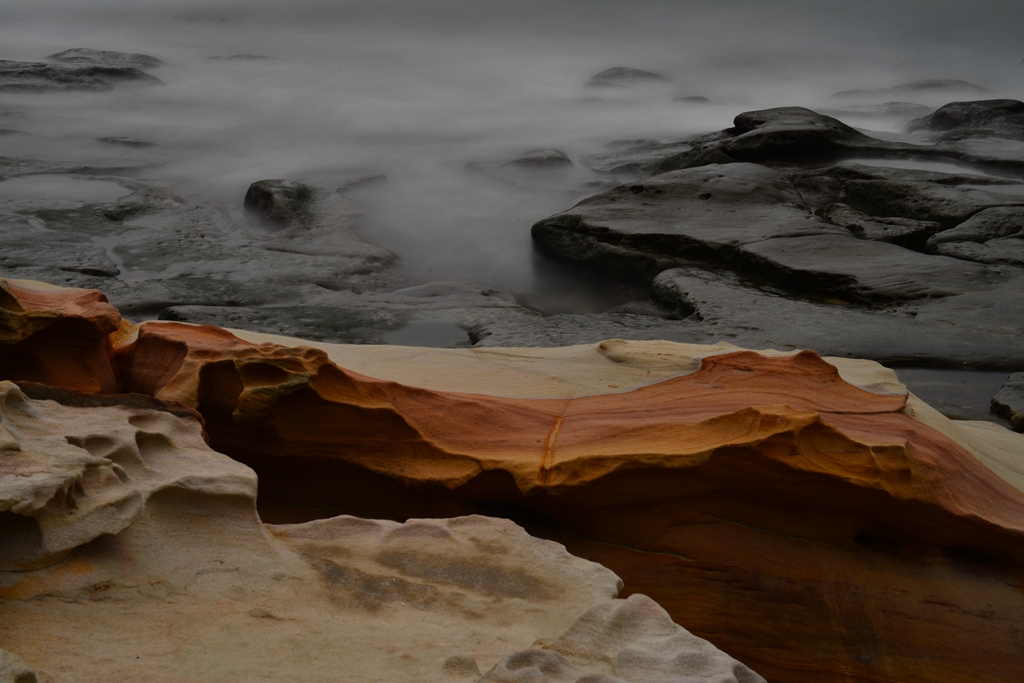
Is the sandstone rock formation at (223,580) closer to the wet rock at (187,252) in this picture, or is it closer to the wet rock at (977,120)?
the wet rock at (187,252)

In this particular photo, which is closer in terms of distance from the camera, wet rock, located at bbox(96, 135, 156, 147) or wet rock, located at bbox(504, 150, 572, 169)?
wet rock, located at bbox(504, 150, 572, 169)

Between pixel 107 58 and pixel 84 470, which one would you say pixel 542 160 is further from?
pixel 84 470

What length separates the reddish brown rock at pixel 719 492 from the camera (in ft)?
8.84

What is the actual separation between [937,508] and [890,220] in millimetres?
4430

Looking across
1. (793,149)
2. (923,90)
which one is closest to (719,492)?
(793,149)

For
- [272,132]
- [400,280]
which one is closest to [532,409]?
[400,280]

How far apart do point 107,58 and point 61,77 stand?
6.29ft

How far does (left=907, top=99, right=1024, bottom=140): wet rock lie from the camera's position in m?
11.0

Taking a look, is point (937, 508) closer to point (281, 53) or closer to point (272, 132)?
point (272, 132)

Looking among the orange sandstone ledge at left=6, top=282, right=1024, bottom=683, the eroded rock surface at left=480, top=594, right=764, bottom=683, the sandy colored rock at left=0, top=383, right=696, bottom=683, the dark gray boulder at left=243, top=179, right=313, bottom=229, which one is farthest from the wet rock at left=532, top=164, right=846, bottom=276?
the eroded rock surface at left=480, top=594, right=764, bottom=683

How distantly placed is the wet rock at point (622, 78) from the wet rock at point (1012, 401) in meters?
10.6

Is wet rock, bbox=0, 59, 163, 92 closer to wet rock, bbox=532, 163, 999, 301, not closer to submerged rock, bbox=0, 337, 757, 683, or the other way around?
wet rock, bbox=532, 163, 999, 301

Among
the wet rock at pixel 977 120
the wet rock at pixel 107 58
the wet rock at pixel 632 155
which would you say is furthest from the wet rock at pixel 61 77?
the wet rock at pixel 977 120

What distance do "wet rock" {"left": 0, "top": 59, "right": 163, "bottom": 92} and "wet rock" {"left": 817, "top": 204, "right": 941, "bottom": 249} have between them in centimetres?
925
